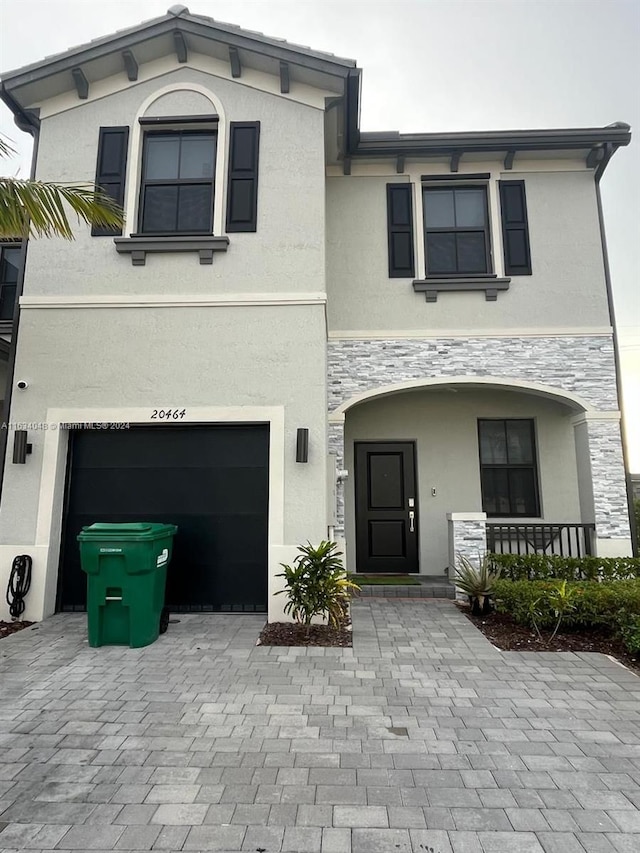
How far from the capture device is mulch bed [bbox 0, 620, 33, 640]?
5187 mm

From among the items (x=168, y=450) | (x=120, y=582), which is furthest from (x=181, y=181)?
(x=120, y=582)

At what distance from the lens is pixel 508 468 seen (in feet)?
26.5

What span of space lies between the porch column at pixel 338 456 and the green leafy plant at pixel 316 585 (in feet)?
5.38

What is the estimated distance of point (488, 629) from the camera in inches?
213

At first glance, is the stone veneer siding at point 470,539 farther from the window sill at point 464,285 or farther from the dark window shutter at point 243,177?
the dark window shutter at point 243,177

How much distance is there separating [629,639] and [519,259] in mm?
5445

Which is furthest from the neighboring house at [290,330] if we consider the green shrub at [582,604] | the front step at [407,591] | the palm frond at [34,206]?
the green shrub at [582,604]

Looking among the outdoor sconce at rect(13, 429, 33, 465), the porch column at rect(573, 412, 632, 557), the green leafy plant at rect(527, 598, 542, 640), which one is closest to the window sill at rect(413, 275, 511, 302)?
the porch column at rect(573, 412, 632, 557)

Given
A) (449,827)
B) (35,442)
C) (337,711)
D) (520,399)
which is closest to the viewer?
(449,827)

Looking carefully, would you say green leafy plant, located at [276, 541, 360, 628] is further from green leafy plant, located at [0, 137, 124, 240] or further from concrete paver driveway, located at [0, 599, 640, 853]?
green leafy plant, located at [0, 137, 124, 240]

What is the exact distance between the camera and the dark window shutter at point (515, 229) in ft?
24.5

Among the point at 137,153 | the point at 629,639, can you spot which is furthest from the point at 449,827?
the point at 137,153

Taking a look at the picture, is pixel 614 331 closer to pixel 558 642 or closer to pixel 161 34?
pixel 558 642

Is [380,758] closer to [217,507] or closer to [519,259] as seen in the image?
[217,507]
